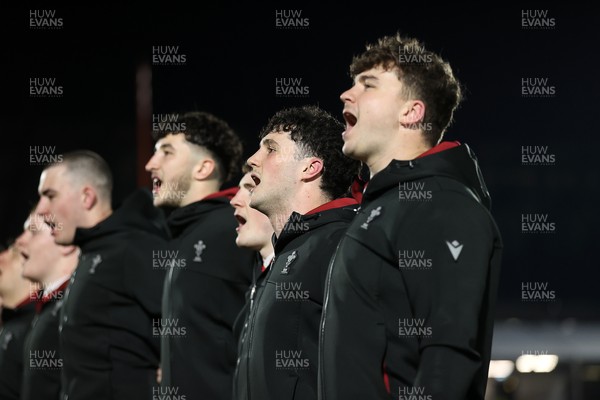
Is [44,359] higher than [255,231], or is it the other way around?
[255,231]

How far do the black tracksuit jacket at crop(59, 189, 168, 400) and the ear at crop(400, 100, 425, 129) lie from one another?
232cm

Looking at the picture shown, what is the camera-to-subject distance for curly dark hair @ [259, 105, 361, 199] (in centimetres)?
352

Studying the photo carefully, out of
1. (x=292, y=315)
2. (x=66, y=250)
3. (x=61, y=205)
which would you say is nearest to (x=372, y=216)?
(x=292, y=315)

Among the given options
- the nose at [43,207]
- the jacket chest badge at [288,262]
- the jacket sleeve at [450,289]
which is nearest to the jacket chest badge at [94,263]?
the nose at [43,207]

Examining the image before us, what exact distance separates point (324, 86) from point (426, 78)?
2.77m

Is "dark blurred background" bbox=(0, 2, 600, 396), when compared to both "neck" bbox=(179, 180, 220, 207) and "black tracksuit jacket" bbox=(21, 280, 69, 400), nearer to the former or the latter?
"neck" bbox=(179, 180, 220, 207)

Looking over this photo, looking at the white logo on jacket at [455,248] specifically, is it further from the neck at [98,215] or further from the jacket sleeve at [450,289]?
the neck at [98,215]

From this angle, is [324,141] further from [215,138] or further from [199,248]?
[215,138]

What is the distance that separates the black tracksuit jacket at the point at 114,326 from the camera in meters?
4.86

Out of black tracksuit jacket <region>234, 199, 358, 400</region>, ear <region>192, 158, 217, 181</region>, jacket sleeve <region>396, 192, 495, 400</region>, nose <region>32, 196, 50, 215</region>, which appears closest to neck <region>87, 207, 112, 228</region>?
nose <region>32, 196, 50, 215</region>

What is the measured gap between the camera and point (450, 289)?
2475 millimetres

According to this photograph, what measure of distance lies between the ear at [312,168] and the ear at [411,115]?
0.74 m

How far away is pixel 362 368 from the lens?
2564 mm

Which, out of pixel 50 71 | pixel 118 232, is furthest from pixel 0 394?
pixel 50 71
